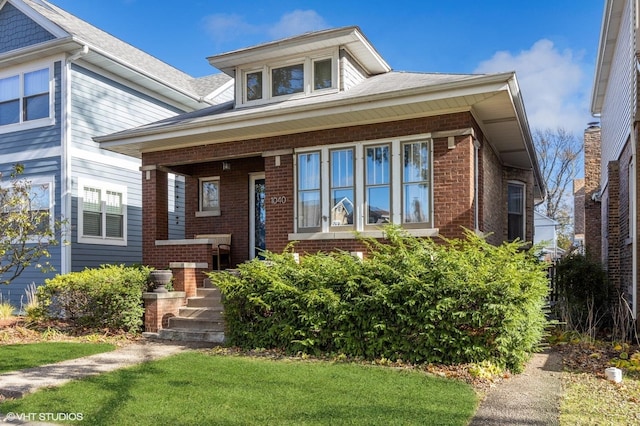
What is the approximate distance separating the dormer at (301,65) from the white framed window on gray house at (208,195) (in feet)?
8.44

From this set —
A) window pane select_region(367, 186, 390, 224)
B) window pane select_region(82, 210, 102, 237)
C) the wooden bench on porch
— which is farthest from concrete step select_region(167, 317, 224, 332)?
window pane select_region(82, 210, 102, 237)

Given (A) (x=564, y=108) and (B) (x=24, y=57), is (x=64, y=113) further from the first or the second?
(A) (x=564, y=108)

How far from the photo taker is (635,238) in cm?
864

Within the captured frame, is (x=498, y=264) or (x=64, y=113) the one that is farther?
(x=64, y=113)

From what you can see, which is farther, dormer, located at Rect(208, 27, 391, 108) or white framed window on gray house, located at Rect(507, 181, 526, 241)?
white framed window on gray house, located at Rect(507, 181, 526, 241)

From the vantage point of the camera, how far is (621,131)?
10875 millimetres

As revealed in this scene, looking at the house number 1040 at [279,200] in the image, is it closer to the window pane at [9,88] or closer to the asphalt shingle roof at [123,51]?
the asphalt shingle roof at [123,51]

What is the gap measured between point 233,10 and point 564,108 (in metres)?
41.7

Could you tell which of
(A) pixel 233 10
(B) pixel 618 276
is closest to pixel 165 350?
(B) pixel 618 276

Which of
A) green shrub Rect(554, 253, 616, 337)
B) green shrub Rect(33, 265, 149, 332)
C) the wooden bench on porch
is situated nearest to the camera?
green shrub Rect(33, 265, 149, 332)

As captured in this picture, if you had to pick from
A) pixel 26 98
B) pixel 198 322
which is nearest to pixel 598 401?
pixel 198 322

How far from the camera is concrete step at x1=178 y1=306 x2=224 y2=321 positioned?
30.5 ft

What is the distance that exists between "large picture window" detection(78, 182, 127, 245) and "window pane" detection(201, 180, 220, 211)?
2.73 m

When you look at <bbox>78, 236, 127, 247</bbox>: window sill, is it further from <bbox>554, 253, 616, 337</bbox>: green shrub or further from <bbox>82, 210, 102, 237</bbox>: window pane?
<bbox>554, 253, 616, 337</bbox>: green shrub
